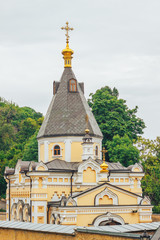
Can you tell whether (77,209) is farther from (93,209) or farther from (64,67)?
(64,67)

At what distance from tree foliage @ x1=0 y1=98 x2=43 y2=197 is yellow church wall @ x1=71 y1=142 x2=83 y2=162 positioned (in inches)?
548

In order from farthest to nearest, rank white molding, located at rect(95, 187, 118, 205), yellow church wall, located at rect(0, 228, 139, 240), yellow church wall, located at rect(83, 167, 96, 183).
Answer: yellow church wall, located at rect(83, 167, 96, 183)
white molding, located at rect(95, 187, 118, 205)
yellow church wall, located at rect(0, 228, 139, 240)

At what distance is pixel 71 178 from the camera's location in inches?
1065

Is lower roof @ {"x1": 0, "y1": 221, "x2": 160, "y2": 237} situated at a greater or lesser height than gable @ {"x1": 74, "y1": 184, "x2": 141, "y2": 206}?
lesser

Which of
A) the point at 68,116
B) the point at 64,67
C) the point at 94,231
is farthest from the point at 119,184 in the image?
the point at 94,231

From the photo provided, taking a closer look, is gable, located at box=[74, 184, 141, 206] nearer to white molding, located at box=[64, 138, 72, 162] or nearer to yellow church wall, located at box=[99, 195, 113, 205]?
yellow church wall, located at box=[99, 195, 113, 205]

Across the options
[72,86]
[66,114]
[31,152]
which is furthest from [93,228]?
[31,152]

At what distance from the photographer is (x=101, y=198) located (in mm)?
24953

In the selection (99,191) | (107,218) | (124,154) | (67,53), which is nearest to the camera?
(107,218)

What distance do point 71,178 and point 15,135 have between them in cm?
3496

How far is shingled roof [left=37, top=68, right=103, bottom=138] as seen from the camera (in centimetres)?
2895

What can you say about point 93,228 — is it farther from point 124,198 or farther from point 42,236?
point 124,198

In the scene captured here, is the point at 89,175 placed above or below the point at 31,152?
below

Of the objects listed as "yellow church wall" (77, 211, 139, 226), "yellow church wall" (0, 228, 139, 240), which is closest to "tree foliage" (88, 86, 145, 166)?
"yellow church wall" (77, 211, 139, 226)
